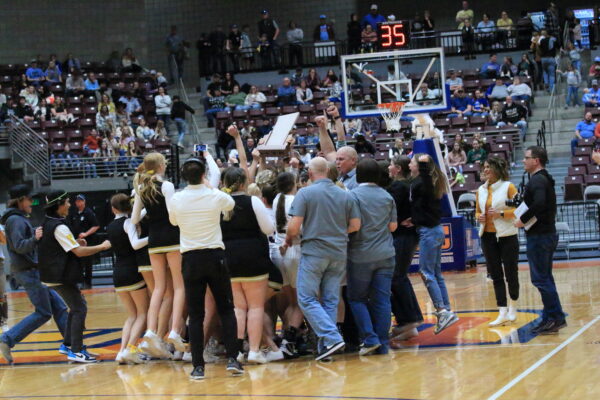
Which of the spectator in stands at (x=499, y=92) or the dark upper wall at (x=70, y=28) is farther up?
the dark upper wall at (x=70, y=28)

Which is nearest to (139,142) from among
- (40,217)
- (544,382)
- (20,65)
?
(40,217)

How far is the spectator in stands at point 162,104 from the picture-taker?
1042 inches

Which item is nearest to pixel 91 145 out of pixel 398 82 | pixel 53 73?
pixel 53 73

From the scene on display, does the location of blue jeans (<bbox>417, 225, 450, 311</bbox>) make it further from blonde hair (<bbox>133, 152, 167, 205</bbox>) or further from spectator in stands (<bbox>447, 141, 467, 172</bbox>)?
spectator in stands (<bbox>447, 141, 467, 172</bbox>)

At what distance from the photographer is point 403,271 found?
9.15 metres

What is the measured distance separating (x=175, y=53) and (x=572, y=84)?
12.1 m

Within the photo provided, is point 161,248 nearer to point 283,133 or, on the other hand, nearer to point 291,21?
point 283,133

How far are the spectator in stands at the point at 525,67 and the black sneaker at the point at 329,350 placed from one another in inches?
757

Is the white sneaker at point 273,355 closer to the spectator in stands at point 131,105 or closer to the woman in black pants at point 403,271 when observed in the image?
the woman in black pants at point 403,271

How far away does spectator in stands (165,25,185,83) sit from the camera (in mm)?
30078

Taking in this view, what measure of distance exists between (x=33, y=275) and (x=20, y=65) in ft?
66.4

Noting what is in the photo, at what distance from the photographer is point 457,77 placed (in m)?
25.7

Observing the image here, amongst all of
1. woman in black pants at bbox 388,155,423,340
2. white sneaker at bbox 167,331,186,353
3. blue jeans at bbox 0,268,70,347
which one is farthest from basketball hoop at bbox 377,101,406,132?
white sneaker at bbox 167,331,186,353

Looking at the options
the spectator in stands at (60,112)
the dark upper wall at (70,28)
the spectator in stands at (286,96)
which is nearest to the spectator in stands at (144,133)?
the spectator in stands at (60,112)
